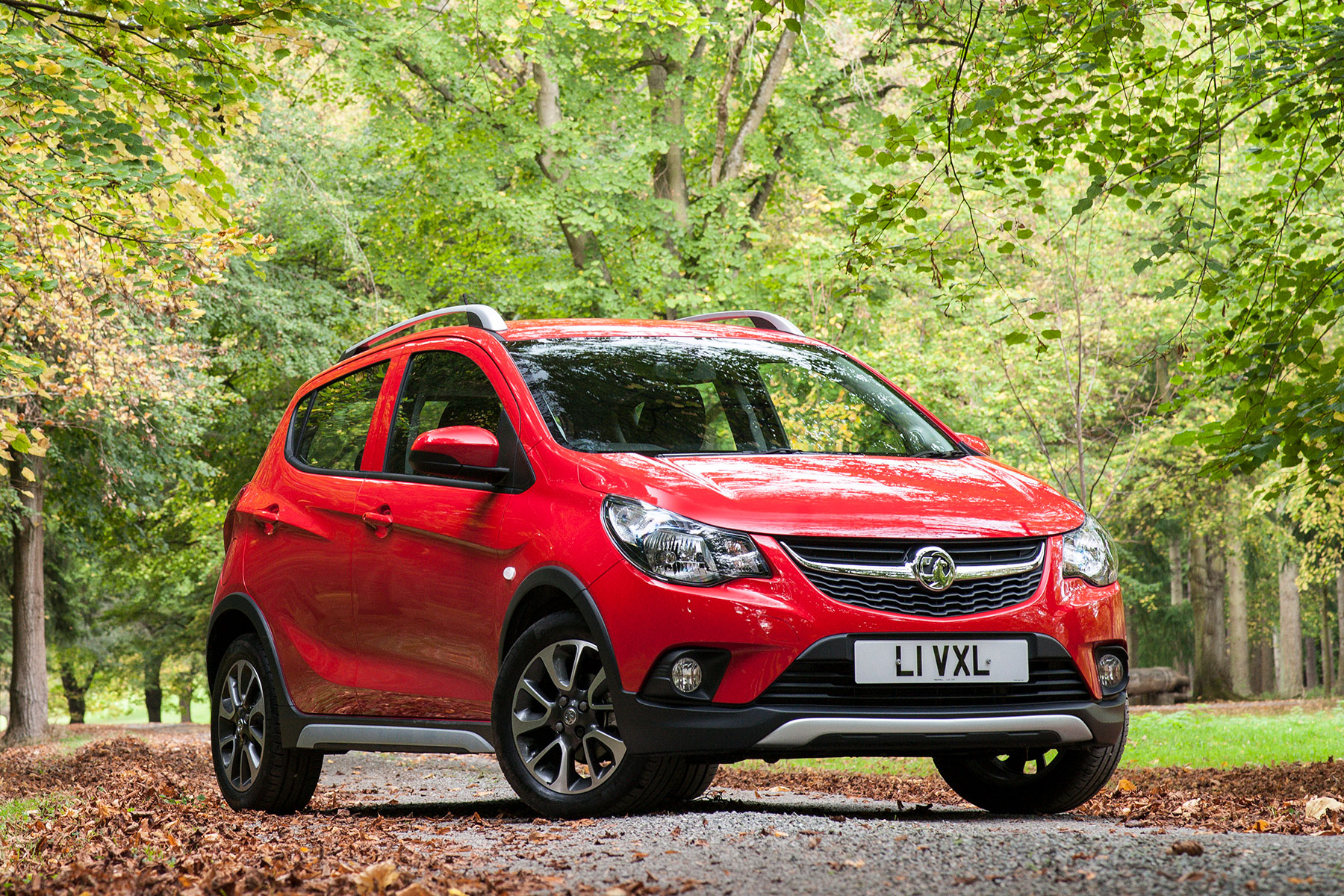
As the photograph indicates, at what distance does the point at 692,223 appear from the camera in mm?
19062

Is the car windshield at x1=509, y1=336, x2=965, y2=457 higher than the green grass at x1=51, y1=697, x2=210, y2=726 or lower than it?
higher

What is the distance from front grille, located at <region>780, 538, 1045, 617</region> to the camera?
14.6 feet

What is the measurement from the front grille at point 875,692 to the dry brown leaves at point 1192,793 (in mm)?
838

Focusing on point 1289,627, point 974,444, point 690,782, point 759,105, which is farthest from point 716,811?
point 1289,627

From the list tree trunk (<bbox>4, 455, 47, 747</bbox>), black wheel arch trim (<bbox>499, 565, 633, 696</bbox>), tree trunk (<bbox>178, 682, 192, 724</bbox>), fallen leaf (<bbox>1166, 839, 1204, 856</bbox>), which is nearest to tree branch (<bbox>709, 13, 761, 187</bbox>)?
tree trunk (<bbox>4, 455, 47, 747</bbox>)

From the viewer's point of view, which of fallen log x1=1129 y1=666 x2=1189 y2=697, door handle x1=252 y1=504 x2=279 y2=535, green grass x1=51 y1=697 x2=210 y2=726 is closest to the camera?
door handle x1=252 y1=504 x2=279 y2=535

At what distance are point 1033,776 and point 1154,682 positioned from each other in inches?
796

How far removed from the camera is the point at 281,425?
726 centimetres

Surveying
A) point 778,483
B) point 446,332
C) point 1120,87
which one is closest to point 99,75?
point 446,332

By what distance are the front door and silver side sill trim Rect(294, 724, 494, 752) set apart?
66 millimetres

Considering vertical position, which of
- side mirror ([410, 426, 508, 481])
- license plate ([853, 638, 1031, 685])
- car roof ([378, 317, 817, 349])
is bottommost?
license plate ([853, 638, 1031, 685])

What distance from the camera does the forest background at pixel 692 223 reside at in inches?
339

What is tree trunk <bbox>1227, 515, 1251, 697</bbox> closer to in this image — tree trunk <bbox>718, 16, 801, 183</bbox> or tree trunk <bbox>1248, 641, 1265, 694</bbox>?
tree trunk <bbox>1248, 641, 1265, 694</bbox>

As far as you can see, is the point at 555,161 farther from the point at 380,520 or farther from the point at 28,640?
the point at 380,520
